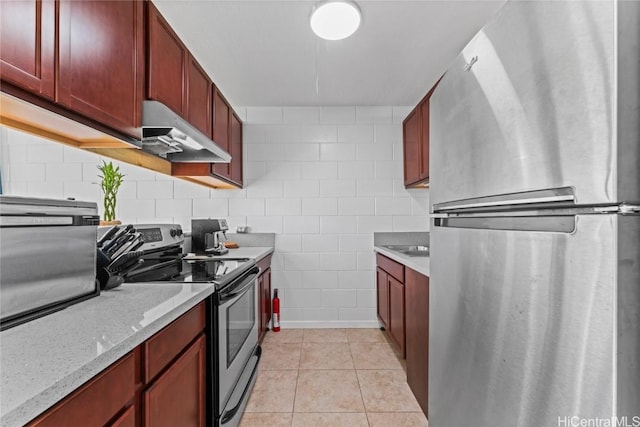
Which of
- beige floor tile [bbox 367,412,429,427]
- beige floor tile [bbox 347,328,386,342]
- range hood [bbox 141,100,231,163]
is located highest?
range hood [bbox 141,100,231,163]

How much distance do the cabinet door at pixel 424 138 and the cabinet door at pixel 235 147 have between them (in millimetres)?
1740

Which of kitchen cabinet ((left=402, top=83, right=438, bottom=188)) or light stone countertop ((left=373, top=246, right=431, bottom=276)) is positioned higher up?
kitchen cabinet ((left=402, top=83, right=438, bottom=188))

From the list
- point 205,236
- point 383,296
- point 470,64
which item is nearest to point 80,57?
point 470,64

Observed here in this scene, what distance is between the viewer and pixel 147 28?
4.74 ft

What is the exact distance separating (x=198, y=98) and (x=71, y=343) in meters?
1.70

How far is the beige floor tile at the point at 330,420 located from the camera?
1710 mm

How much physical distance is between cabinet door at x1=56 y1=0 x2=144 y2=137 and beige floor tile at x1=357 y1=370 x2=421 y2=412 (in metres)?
2.04

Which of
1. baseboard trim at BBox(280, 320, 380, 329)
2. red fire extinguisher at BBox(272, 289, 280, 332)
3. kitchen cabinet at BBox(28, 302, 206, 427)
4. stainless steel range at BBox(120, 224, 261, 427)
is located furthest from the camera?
baseboard trim at BBox(280, 320, 380, 329)

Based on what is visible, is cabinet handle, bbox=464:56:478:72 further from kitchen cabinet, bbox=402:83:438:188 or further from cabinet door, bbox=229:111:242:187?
cabinet door, bbox=229:111:242:187

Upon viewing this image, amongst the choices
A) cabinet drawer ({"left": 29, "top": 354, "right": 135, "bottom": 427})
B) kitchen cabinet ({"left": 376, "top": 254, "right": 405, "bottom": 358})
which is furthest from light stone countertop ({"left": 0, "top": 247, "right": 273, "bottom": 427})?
kitchen cabinet ({"left": 376, "top": 254, "right": 405, "bottom": 358})

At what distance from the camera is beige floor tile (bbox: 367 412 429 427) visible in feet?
5.63

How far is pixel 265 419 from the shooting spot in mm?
1757

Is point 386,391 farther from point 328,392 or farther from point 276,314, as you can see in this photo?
point 276,314

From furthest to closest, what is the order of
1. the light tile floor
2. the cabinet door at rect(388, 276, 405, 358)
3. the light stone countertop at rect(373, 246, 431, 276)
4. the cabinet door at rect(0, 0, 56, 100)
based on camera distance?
1. the cabinet door at rect(388, 276, 405, 358)
2. the light tile floor
3. the light stone countertop at rect(373, 246, 431, 276)
4. the cabinet door at rect(0, 0, 56, 100)
